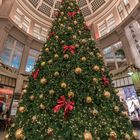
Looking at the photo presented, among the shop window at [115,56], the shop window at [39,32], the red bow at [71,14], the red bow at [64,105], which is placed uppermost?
the shop window at [39,32]

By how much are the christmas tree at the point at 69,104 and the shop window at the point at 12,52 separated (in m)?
6.59

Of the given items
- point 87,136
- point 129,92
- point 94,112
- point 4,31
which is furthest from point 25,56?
point 87,136

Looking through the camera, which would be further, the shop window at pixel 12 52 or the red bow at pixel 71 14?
the shop window at pixel 12 52

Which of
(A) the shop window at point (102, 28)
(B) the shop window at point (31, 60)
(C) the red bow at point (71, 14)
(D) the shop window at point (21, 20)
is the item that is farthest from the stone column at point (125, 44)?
(D) the shop window at point (21, 20)

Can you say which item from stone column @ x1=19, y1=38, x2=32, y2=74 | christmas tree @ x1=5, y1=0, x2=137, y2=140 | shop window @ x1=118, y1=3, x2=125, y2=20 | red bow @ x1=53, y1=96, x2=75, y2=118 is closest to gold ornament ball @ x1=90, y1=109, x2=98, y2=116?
christmas tree @ x1=5, y1=0, x2=137, y2=140

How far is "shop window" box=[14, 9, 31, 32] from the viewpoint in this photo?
905 centimetres

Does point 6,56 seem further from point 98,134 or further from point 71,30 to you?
point 98,134

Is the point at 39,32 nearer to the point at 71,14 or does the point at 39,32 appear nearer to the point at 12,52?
the point at 12,52

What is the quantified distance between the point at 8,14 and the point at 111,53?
710cm

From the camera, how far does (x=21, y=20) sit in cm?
938

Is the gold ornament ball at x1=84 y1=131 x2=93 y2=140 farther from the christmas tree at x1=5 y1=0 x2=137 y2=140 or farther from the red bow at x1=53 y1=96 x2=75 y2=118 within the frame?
the red bow at x1=53 y1=96 x2=75 y2=118

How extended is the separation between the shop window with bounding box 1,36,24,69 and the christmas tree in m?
6.59

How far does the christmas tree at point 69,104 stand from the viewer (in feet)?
4.61

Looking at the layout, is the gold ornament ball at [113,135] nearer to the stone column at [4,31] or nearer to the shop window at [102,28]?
the stone column at [4,31]
